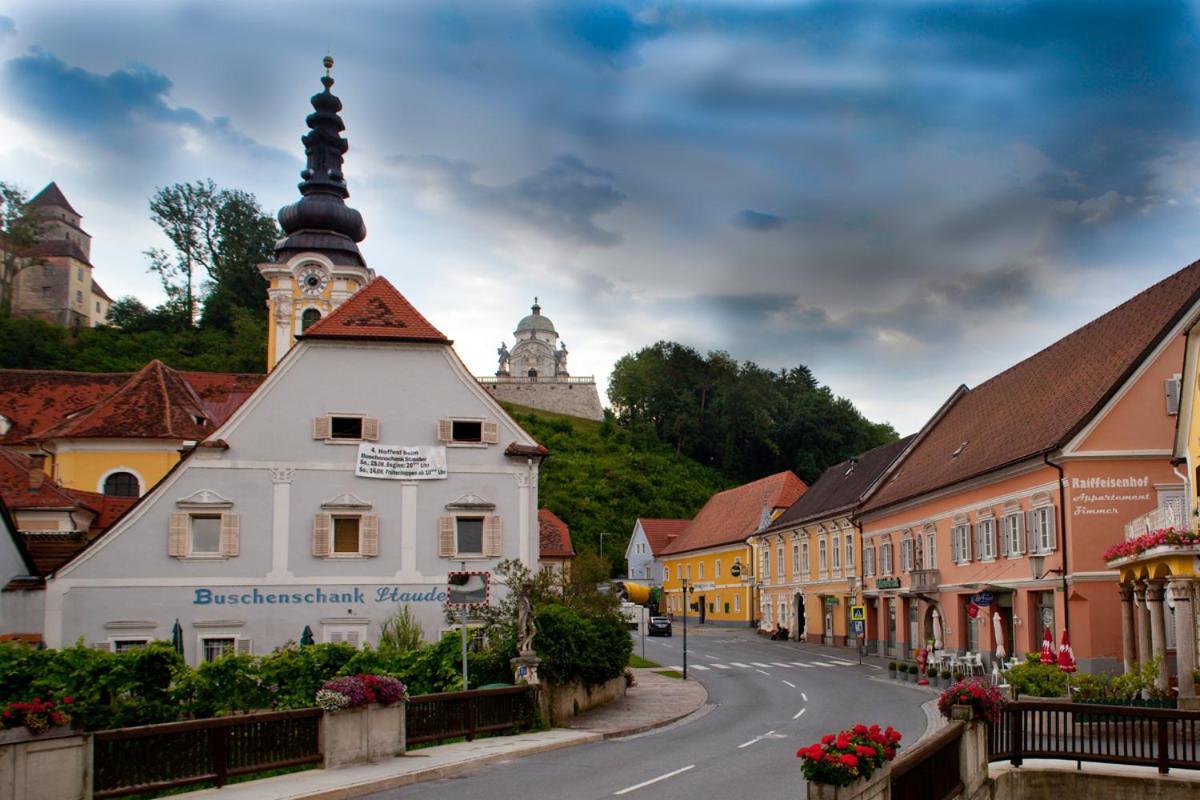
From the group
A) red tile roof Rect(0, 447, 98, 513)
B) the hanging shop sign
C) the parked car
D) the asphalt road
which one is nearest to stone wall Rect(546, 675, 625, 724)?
the asphalt road

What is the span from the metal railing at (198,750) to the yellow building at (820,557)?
1509 inches

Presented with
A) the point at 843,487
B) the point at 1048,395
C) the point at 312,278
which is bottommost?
the point at 843,487

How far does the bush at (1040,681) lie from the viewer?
2072 cm

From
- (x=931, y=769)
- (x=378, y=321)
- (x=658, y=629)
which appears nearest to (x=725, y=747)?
(x=931, y=769)

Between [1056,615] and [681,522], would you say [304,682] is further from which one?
[681,522]

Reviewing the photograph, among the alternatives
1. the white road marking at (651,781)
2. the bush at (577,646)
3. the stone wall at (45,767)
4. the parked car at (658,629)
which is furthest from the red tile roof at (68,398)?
the stone wall at (45,767)

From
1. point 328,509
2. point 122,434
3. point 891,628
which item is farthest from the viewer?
point 891,628

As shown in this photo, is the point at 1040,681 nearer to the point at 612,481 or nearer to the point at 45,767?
the point at 45,767

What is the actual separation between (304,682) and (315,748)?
3302mm

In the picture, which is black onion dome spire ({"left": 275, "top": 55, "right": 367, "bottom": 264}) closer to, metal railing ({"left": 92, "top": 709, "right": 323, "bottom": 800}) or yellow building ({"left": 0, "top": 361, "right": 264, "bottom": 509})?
yellow building ({"left": 0, "top": 361, "right": 264, "bottom": 509})

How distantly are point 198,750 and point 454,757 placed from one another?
4.55 metres

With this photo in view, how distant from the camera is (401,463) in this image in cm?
3152

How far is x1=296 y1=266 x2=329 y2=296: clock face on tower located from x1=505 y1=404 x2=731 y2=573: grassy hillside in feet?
113

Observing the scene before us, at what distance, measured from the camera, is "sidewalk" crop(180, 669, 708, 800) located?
15070 mm
